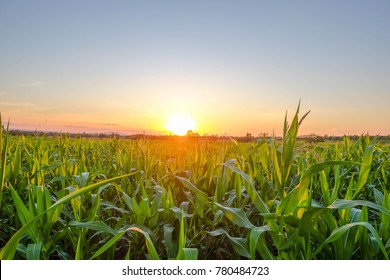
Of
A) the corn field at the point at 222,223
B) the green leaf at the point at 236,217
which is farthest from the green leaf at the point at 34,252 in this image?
the green leaf at the point at 236,217

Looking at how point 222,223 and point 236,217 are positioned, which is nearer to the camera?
point 236,217

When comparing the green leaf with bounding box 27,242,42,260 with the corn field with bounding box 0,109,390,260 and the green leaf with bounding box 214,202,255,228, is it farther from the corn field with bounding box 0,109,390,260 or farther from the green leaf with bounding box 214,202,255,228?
the green leaf with bounding box 214,202,255,228

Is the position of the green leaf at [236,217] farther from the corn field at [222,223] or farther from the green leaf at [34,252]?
the green leaf at [34,252]

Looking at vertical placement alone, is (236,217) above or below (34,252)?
above

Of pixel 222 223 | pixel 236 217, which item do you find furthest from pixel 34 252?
pixel 222 223

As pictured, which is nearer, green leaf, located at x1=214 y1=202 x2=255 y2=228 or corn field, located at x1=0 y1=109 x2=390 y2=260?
corn field, located at x1=0 y1=109 x2=390 y2=260

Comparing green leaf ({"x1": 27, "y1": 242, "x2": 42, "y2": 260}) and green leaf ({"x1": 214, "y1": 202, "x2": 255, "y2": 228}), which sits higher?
A: green leaf ({"x1": 214, "y1": 202, "x2": 255, "y2": 228})

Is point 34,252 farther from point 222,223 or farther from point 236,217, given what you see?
point 222,223

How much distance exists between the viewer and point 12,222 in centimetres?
219

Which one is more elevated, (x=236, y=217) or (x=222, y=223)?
(x=236, y=217)

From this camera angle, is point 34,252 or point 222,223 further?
point 222,223

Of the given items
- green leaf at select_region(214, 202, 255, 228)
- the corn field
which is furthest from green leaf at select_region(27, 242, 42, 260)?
green leaf at select_region(214, 202, 255, 228)

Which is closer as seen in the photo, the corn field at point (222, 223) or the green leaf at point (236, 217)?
the corn field at point (222, 223)
